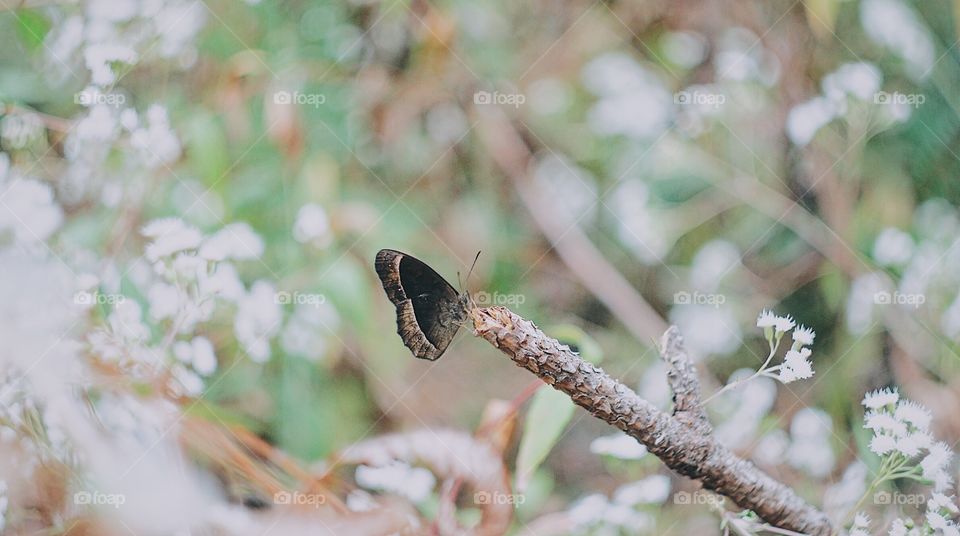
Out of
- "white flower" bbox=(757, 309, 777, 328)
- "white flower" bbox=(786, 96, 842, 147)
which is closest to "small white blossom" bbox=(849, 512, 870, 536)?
"white flower" bbox=(757, 309, 777, 328)

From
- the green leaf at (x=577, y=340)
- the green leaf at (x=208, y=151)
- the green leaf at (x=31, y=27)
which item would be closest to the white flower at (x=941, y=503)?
the green leaf at (x=577, y=340)

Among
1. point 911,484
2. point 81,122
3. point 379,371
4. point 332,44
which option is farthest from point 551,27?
point 911,484

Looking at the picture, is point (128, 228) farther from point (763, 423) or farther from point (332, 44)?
point (763, 423)

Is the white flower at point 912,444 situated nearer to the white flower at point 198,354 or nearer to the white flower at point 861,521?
the white flower at point 861,521

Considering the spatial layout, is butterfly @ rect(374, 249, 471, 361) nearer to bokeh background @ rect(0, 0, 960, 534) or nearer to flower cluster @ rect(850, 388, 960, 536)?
bokeh background @ rect(0, 0, 960, 534)

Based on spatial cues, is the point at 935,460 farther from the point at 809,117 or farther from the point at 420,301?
the point at 420,301

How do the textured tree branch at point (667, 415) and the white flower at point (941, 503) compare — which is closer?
the textured tree branch at point (667, 415)
